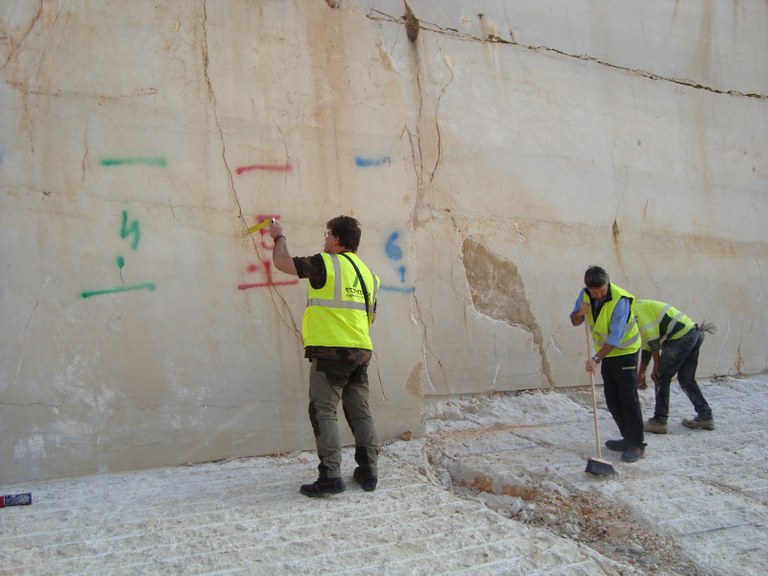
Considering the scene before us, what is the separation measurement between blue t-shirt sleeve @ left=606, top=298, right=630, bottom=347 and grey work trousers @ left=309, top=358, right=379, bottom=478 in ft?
5.75

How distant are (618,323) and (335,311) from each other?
2.00 m

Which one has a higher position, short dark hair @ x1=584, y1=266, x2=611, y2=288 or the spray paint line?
the spray paint line

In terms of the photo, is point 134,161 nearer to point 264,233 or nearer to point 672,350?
point 264,233

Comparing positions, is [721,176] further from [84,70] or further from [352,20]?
[84,70]

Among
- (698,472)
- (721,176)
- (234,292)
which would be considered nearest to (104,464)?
(234,292)

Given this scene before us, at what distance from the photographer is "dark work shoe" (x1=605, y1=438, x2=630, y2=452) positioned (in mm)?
4391

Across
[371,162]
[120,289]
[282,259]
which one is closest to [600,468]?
[282,259]

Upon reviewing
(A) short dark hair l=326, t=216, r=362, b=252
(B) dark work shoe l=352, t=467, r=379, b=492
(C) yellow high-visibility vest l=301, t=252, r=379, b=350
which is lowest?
(B) dark work shoe l=352, t=467, r=379, b=492

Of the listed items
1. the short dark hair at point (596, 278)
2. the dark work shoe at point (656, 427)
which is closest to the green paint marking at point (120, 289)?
the short dark hair at point (596, 278)

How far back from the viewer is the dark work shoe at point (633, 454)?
13.9ft

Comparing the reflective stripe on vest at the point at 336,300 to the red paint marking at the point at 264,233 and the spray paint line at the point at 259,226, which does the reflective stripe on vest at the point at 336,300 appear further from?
the red paint marking at the point at 264,233

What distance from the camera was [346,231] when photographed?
358 centimetres

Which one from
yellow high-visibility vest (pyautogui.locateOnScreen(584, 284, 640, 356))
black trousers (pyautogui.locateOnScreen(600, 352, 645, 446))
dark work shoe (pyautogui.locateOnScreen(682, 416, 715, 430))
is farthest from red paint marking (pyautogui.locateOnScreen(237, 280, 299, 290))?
dark work shoe (pyautogui.locateOnScreen(682, 416, 715, 430))

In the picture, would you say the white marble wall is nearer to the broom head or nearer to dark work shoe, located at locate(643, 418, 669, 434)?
dark work shoe, located at locate(643, 418, 669, 434)
